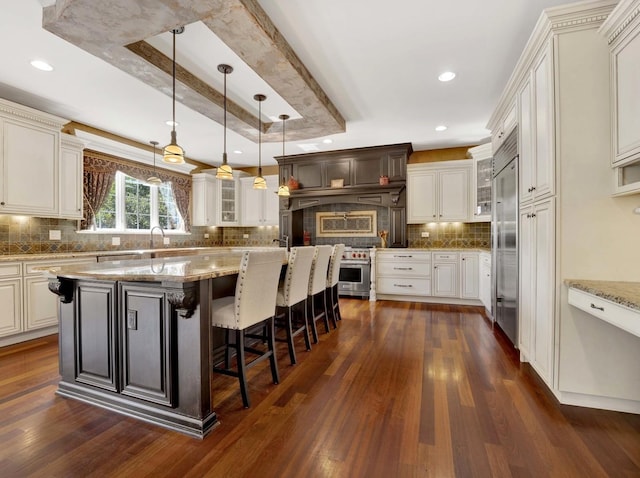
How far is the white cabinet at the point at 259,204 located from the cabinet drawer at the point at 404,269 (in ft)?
7.93

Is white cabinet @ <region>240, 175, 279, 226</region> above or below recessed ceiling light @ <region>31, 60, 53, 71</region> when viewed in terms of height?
below

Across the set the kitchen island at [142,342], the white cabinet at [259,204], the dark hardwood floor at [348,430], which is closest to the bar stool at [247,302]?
the kitchen island at [142,342]

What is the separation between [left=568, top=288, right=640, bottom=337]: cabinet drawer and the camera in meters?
1.37

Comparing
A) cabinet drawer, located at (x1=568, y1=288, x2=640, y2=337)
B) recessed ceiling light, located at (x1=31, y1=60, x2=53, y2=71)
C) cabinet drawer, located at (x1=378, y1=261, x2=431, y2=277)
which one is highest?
recessed ceiling light, located at (x1=31, y1=60, x2=53, y2=71)

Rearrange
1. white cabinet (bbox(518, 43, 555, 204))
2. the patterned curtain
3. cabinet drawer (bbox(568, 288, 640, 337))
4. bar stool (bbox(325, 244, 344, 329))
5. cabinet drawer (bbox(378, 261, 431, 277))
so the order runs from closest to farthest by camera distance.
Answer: cabinet drawer (bbox(568, 288, 640, 337)), white cabinet (bbox(518, 43, 555, 204)), bar stool (bbox(325, 244, 344, 329)), the patterned curtain, cabinet drawer (bbox(378, 261, 431, 277))

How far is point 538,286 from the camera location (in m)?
2.21

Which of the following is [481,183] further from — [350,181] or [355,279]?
[355,279]

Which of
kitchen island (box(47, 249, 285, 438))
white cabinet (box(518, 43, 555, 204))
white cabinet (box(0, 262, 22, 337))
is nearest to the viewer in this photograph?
kitchen island (box(47, 249, 285, 438))

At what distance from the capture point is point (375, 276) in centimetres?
520

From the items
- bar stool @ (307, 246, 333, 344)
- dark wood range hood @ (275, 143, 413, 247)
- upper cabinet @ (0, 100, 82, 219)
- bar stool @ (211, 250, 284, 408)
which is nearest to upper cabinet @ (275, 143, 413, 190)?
dark wood range hood @ (275, 143, 413, 247)

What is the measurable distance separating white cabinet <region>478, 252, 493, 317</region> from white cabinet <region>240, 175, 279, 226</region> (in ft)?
12.4

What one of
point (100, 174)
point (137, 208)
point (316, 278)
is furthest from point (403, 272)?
point (100, 174)

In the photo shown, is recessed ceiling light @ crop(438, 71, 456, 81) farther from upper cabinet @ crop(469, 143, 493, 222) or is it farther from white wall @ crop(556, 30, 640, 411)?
upper cabinet @ crop(469, 143, 493, 222)

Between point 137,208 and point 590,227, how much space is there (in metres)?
5.72
